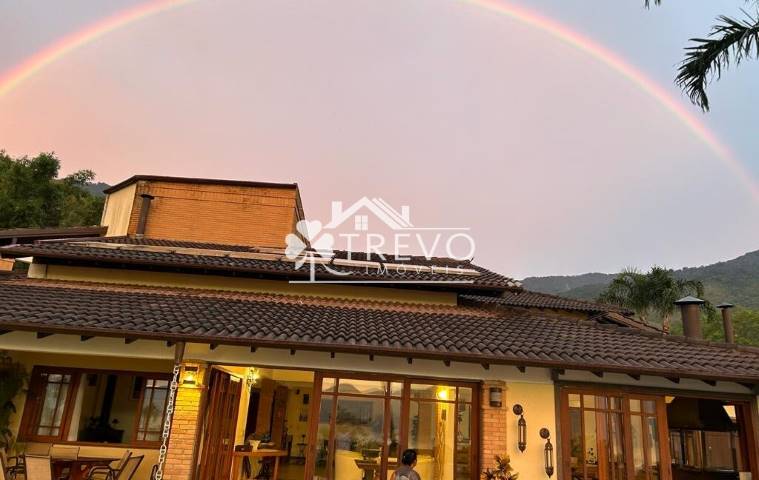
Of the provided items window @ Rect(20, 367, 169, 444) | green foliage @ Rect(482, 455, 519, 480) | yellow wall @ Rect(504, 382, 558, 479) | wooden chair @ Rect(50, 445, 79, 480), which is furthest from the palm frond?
wooden chair @ Rect(50, 445, 79, 480)

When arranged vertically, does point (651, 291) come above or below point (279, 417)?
above

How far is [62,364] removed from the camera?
30.5 ft

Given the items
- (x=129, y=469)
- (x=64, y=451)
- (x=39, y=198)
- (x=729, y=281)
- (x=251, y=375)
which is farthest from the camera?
(x=729, y=281)

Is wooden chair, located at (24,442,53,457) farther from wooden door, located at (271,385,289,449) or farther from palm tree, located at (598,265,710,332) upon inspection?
palm tree, located at (598,265,710,332)

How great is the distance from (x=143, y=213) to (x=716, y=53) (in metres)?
15.9

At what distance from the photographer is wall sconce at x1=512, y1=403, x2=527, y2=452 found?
25.3 feet

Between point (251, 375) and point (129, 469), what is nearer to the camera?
point (129, 469)

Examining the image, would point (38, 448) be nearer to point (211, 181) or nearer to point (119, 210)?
point (211, 181)

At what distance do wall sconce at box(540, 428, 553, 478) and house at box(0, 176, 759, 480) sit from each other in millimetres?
21

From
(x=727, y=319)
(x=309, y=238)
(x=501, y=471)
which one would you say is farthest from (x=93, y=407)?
(x=727, y=319)

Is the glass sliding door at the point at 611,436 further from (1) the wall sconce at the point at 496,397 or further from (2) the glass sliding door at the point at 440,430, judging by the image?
(2) the glass sliding door at the point at 440,430

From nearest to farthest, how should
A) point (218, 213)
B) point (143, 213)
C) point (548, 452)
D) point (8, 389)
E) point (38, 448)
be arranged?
point (548, 452), point (8, 389), point (38, 448), point (143, 213), point (218, 213)

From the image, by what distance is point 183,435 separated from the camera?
7.48m

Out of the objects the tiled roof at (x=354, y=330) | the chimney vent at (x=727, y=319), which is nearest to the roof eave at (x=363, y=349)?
the tiled roof at (x=354, y=330)
